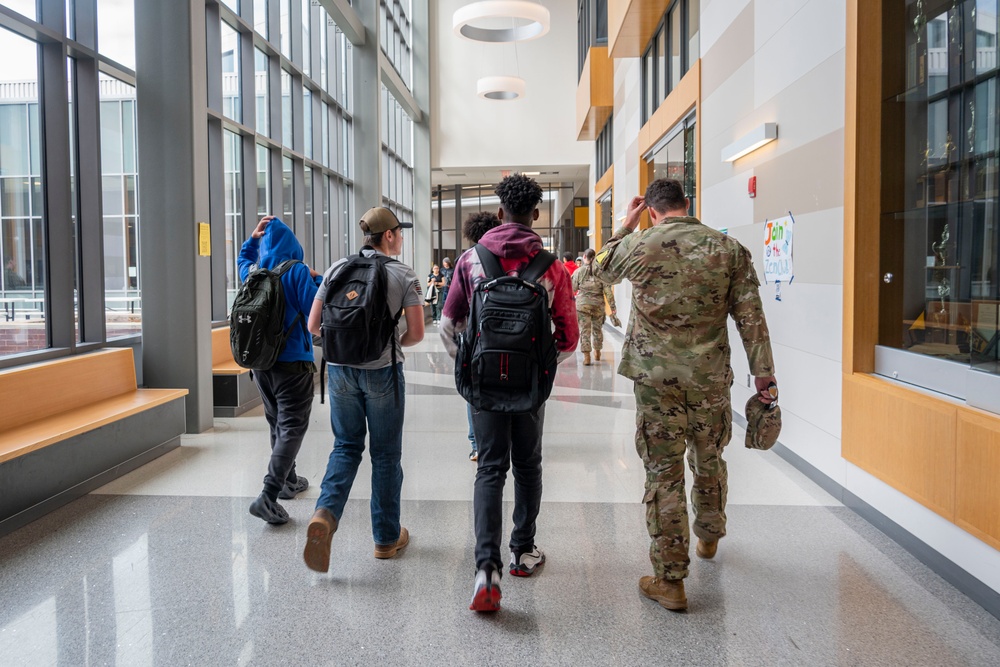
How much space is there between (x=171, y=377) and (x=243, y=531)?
2.83 m

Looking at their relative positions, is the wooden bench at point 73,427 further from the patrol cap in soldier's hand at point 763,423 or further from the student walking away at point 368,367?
the patrol cap in soldier's hand at point 763,423

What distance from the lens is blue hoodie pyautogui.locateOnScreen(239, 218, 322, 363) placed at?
3.94 metres

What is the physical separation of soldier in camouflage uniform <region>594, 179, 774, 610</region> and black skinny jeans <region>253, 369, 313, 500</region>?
6.31ft

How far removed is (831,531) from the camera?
382 cm

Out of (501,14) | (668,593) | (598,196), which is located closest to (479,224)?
(668,593)

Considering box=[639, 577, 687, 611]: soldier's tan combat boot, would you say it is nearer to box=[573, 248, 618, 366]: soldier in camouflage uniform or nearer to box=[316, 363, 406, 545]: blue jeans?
box=[316, 363, 406, 545]: blue jeans

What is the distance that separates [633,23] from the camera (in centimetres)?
1045

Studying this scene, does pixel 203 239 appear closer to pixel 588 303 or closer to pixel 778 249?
pixel 778 249

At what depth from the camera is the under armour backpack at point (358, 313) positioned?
316 centimetres

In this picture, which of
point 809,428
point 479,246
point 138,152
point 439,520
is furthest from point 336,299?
point 138,152

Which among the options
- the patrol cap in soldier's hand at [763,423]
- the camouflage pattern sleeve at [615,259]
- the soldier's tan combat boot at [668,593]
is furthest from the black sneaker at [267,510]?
the patrol cap in soldier's hand at [763,423]

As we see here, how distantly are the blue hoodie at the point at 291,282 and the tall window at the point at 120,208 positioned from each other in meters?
2.73

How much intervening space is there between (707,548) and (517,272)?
1.62m

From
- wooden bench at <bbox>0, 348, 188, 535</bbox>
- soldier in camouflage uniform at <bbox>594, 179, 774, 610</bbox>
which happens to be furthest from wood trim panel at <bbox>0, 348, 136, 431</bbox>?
soldier in camouflage uniform at <bbox>594, 179, 774, 610</bbox>
